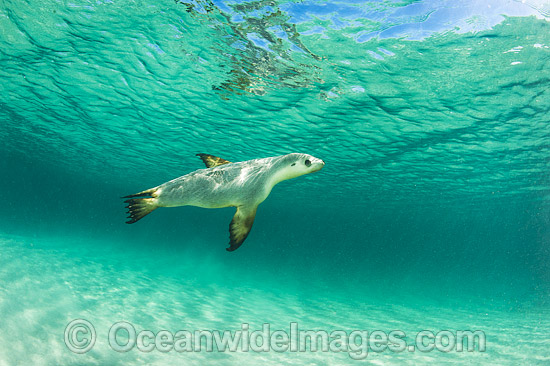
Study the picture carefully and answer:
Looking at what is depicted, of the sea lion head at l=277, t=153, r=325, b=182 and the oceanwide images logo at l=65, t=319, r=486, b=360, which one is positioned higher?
the sea lion head at l=277, t=153, r=325, b=182

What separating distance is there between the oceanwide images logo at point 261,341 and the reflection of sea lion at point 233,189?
16.5ft

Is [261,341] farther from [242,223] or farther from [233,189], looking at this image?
[233,189]

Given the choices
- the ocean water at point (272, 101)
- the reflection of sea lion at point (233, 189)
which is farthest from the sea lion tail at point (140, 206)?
the ocean water at point (272, 101)

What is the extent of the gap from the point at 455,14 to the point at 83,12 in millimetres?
Answer: 10267

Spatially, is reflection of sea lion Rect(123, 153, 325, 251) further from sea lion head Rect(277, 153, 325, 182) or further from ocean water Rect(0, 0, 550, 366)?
ocean water Rect(0, 0, 550, 366)

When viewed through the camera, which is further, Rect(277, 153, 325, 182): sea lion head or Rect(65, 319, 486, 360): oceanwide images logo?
Rect(65, 319, 486, 360): oceanwide images logo

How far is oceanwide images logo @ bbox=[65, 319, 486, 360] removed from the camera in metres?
6.57

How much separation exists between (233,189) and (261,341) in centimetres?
692

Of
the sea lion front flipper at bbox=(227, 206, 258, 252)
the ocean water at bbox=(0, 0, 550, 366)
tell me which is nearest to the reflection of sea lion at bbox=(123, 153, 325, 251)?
the sea lion front flipper at bbox=(227, 206, 258, 252)

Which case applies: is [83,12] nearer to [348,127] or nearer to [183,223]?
[348,127]

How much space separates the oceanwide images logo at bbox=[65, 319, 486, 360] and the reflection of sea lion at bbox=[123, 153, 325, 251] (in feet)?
16.5

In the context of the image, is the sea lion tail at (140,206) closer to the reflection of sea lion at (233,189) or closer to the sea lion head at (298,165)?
the reflection of sea lion at (233,189)

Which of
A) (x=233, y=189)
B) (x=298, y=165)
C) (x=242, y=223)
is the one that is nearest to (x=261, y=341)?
(x=242, y=223)

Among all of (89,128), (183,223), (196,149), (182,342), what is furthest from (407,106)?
(183,223)
